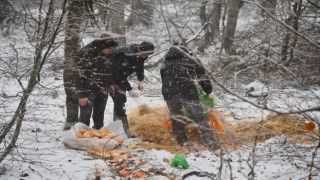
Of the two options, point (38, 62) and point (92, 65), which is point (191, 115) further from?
point (38, 62)

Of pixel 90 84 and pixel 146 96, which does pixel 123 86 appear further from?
pixel 146 96

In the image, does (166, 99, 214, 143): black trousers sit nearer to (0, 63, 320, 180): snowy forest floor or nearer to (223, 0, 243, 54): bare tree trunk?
(0, 63, 320, 180): snowy forest floor

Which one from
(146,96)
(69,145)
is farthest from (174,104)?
(146,96)

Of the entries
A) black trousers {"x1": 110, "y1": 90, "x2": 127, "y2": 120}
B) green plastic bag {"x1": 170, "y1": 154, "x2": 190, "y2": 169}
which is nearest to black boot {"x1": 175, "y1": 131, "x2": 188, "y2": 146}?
green plastic bag {"x1": 170, "y1": 154, "x2": 190, "y2": 169}

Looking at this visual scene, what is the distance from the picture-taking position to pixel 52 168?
11.8 ft

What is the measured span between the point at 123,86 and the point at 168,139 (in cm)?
128

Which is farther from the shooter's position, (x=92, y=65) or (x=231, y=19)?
(x=231, y=19)

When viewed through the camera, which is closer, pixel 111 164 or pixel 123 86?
pixel 111 164

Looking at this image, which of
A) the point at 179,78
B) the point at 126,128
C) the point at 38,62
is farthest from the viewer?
the point at 126,128

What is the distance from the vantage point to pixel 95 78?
4.75 metres

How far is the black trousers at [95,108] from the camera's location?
4.86 metres

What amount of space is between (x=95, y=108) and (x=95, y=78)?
0.62m

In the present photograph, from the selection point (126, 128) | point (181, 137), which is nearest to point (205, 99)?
point (181, 137)

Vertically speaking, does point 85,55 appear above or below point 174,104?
above
